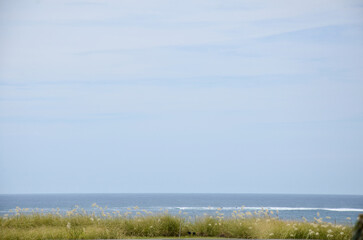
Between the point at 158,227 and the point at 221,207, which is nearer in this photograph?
the point at 158,227

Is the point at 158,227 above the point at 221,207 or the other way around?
the other way around

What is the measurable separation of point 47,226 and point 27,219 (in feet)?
2.75

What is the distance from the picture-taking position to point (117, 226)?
14836 millimetres

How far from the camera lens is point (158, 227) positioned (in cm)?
1471

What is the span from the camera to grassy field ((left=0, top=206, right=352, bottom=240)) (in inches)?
538

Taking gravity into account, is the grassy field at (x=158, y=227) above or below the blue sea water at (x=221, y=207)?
above

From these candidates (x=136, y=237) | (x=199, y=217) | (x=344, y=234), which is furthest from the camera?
(x=199, y=217)

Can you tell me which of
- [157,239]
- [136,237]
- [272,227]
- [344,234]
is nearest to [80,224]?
[136,237]

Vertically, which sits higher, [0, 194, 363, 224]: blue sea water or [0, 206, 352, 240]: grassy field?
[0, 206, 352, 240]: grassy field

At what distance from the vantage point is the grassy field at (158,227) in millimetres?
13656

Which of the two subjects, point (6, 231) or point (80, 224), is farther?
point (80, 224)

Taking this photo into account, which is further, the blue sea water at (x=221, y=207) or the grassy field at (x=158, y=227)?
the blue sea water at (x=221, y=207)

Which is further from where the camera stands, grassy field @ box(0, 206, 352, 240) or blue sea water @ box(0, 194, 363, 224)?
blue sea water @ box(0, 194, 363, 224)

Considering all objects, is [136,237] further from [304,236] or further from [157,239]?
[304,236]
